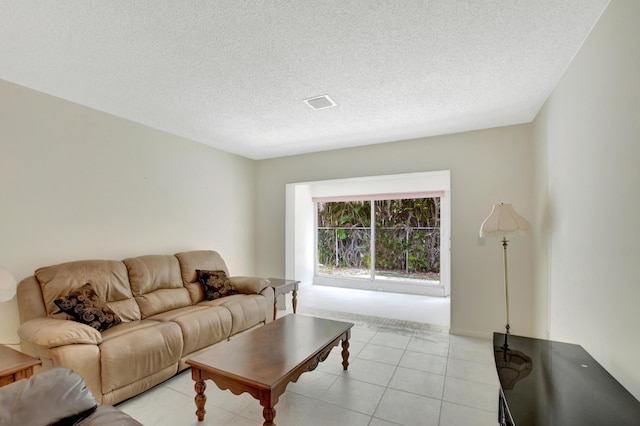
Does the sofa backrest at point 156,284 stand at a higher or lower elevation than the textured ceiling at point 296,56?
lower

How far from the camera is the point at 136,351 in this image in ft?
7.55

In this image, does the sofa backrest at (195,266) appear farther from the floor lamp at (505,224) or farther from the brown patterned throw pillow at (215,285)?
the floor lamp at (505,224)

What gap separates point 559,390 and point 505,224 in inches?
66.9

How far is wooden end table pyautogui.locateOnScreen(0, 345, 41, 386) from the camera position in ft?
5.67

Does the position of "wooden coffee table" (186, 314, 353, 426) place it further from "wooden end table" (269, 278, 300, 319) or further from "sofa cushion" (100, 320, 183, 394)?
"wooden end table" (269, 278, 300, 319)

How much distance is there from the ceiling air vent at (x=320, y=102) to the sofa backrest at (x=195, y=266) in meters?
2.42

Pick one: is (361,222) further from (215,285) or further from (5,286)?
(5,286)

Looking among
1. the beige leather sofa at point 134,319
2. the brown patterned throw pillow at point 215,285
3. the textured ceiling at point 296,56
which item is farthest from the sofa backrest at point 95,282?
the textured ceiling at point 296,56

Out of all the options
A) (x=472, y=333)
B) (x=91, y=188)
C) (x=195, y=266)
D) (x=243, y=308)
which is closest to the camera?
(x=91, y=188)

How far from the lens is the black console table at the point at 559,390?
4.00ft

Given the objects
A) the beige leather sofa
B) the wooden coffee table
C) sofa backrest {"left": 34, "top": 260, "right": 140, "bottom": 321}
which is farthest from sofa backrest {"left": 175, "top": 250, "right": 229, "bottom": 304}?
the wooden coffee table

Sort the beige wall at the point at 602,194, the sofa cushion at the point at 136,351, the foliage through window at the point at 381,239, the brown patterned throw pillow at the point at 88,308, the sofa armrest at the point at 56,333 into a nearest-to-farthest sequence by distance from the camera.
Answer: the beige wall at the point at 602,194
the sofa armrest at the point at 56,333
the sofa cushion at the point at 136,351
the brown patterned throw pillow at the point at 88,308
the foliage through window at the point at 381,239

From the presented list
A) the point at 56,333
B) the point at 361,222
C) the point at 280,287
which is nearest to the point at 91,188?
the point at 56,333

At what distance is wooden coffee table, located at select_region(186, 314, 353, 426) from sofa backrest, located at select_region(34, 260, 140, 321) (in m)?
1.25
